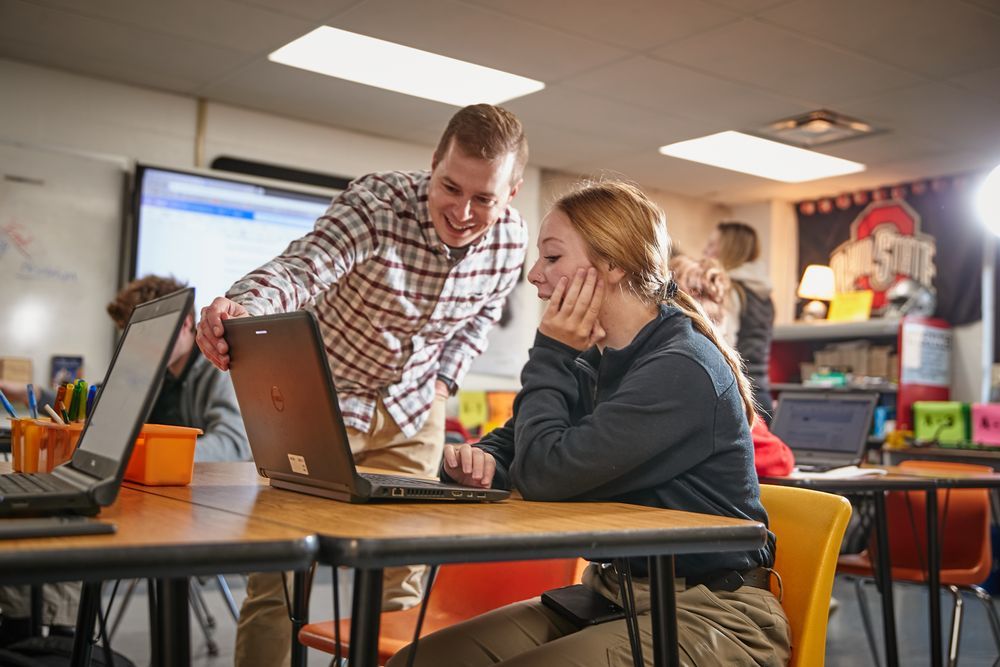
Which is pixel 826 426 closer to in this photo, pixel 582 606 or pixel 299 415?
pixel 582 606

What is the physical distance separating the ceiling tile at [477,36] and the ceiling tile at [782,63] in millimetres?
353

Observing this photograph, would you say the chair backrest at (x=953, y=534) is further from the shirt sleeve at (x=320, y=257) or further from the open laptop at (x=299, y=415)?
the open laptop at (x=299, y=415)

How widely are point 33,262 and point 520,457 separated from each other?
3949 mm

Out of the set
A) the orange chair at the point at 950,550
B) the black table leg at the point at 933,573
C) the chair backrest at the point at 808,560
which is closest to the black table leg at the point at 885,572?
the black table leg at the point at 933,573

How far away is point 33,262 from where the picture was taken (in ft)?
15.1

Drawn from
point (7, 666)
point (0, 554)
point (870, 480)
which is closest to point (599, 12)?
point (870, 480)

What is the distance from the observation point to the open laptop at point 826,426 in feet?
10.3

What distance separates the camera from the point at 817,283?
663 centimetres

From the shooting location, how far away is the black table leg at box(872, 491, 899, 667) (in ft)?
8.11

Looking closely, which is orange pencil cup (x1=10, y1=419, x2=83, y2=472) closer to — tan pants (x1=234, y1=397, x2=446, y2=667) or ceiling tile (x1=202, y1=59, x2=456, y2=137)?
tan pants (x1=234, y1=397, x2=446, y2=667)

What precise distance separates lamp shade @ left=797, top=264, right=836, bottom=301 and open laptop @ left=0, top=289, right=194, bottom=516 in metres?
5.87

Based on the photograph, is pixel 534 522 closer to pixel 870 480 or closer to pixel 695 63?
pixel 870 480

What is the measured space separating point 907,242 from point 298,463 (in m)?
6.02

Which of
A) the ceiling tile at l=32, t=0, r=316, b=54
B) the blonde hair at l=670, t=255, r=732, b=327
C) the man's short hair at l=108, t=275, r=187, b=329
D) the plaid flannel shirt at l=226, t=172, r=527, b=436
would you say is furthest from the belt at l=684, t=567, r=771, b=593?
the ceiling tile at l=32, t=0, r=316, b=54
